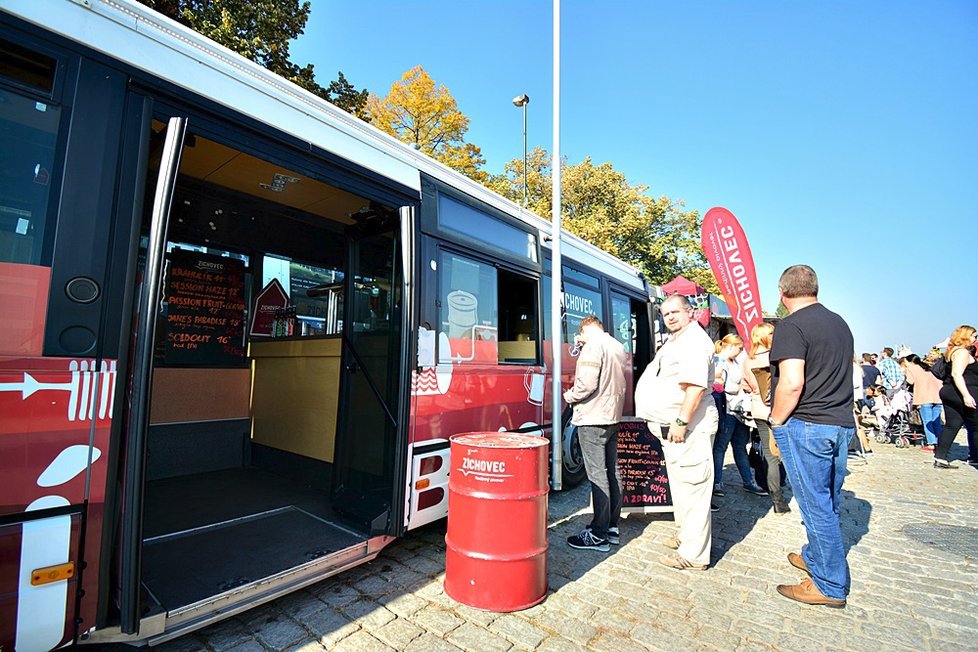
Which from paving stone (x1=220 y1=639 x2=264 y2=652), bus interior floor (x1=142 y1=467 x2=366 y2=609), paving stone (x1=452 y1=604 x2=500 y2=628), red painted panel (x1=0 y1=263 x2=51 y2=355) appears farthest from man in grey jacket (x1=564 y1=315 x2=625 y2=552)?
red painted panel (x1=0 y1=263 x2=51 y2=355)

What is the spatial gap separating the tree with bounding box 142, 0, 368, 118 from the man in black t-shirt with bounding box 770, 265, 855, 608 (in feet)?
35.1

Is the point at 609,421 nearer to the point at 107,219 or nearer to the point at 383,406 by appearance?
the point at 383,406

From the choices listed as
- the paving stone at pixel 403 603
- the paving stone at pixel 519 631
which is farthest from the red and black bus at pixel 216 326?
the paving stone at pixel 519 631

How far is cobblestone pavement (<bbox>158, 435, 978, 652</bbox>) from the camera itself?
2.69m

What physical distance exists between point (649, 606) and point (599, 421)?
1364 millimetres

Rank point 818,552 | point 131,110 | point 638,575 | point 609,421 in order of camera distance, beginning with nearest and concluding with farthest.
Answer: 1. point 131,110
2. point 818,552
3. point 638,575
4. point 609,421

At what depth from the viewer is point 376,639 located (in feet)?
8.75

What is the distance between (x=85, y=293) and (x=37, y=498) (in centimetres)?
84

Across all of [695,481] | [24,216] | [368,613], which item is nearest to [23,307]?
[24,216]

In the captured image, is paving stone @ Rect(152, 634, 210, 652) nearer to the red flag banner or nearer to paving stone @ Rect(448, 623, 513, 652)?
paving stone @ Rect(448, 623, 513, 652)

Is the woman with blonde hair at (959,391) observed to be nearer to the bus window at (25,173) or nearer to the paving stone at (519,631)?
the paving stone at (519,631)

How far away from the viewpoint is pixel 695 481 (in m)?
3.62

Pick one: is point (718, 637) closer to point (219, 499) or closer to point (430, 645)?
point (430, 645)

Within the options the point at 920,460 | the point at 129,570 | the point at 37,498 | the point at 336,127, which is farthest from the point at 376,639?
the point at 920,460
